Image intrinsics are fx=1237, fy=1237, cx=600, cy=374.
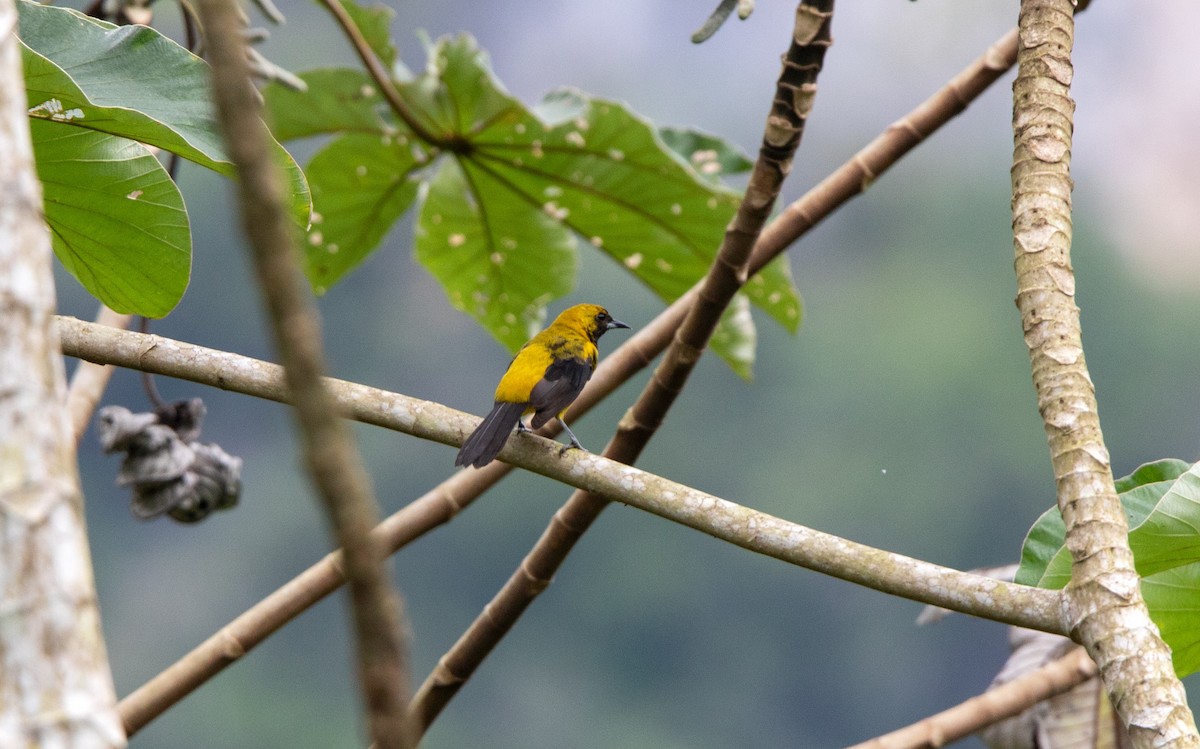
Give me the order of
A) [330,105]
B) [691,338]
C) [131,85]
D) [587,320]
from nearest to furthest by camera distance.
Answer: [131,85] < [691,338] < [587,320] < [330,105]

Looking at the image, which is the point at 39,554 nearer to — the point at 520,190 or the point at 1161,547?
the point at 1161,547

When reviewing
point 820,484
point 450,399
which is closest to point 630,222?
point 450,399

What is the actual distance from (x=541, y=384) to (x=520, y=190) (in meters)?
1.08

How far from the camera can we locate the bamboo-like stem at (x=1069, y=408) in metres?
1.40

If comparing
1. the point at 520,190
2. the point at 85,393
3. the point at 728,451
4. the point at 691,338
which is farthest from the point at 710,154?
the point at 728,451

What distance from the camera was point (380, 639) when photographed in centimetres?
57

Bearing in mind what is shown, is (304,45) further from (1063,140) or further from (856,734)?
(1063,140)

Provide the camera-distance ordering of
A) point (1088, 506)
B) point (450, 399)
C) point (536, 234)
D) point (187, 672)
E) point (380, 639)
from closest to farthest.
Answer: point (380, 639), point (1088, 506), point (187, 672), point (536, 234), point (450, 399)

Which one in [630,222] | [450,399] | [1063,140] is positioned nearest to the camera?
[1063,140]

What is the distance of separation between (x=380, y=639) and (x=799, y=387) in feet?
43.5

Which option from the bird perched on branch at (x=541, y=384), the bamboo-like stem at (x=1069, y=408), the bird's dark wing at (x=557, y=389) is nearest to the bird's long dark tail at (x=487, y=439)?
the bird perched on branch at (x=541, y=384)

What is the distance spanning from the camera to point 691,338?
2.35 m

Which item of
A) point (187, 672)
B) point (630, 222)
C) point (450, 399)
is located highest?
point (450, 399)

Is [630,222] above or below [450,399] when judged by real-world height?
below
